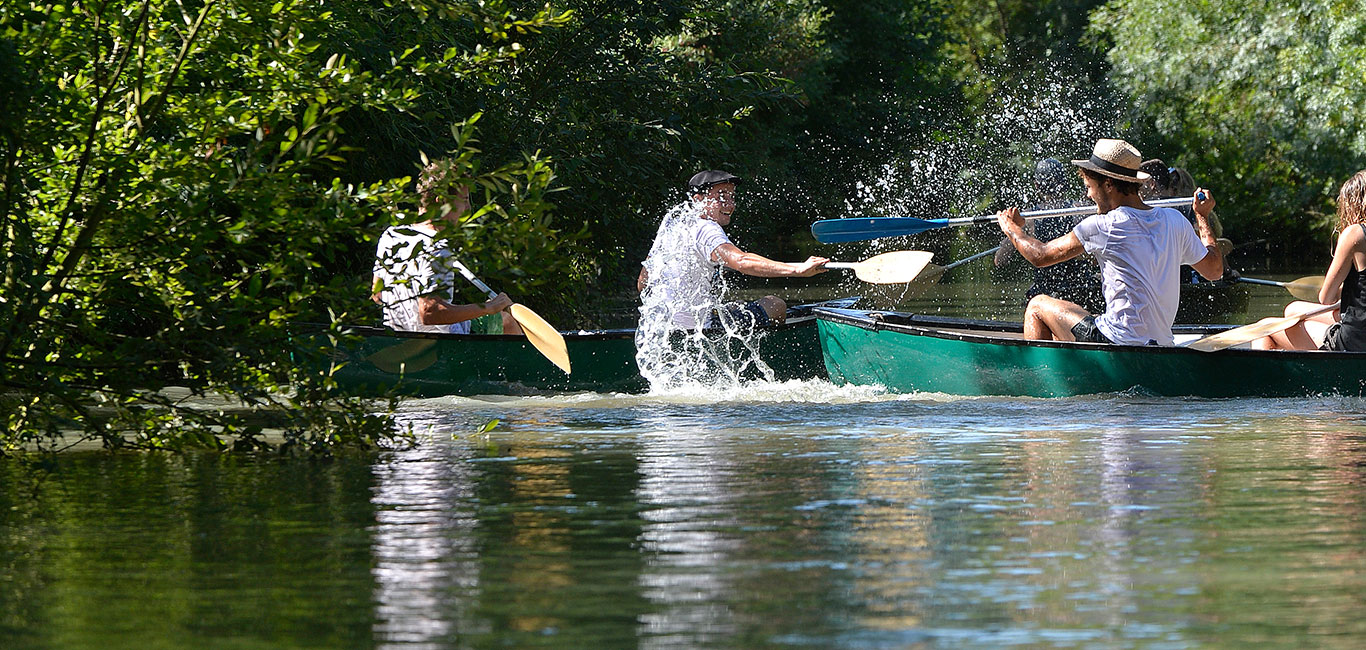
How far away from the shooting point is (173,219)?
23.3ft

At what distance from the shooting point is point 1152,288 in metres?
8.85

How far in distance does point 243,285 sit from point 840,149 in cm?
2292

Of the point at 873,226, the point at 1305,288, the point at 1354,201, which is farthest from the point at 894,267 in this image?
the point at 1354,201

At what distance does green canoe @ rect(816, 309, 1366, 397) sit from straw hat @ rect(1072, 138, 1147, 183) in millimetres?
841

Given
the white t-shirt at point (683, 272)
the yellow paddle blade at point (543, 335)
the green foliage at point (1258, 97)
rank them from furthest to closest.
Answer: the green foliage at point (1258, 97) < the white t-shirt at point (683, 272) < the yellow paddle blade at point (543, 335)

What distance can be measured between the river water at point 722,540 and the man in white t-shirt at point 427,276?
0.71m

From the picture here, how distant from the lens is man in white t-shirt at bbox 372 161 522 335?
6.99 m

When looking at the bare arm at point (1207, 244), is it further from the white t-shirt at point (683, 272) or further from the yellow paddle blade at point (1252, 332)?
the white t-shirt at point (683, 272)

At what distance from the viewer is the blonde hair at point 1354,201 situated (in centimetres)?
870

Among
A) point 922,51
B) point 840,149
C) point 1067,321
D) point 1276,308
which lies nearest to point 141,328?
point 1067,321

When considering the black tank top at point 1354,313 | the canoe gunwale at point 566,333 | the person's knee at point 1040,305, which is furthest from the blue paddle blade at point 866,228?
the black tank top at point 1354,313

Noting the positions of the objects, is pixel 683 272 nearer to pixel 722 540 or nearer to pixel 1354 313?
pixel 1354 313

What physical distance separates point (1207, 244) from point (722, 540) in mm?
4907

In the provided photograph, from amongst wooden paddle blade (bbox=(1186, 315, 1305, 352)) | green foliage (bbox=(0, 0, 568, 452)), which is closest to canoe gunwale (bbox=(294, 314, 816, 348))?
Answer: green foliage (bbox=(0, 0, 568, 452))
